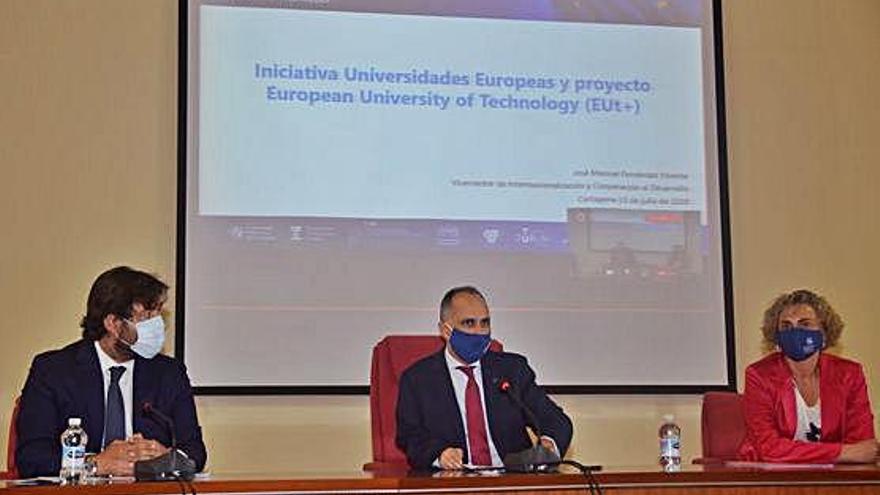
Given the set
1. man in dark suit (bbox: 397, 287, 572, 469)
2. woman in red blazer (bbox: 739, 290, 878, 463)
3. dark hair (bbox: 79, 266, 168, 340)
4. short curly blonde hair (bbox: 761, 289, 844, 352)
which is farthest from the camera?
short curly blonde hair (bbox: 761, 289, 844, 352)

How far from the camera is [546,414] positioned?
4.00m

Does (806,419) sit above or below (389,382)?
below

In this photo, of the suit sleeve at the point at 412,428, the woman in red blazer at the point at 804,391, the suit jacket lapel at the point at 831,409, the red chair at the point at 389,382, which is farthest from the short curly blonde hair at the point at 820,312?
the suit sleeve at the point at 412,428

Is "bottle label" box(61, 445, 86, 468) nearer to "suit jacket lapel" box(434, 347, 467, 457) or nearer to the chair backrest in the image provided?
"suit jacket lapel" box(434, 347, 467, 457)

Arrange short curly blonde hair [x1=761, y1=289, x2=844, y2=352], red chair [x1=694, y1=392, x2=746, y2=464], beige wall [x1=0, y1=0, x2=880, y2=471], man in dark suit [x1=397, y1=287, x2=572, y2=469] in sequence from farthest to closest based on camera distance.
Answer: beige wall [x1=0, y1=0, x2=880, y2=471]
red chair [x1=694, y1=392, x2=746, y2=464]
short curly blonde hair [x1=761, y1=289, x2=844, y2=352]
man in dark suit [x1=397, y1=287, x2=572, y2=469]

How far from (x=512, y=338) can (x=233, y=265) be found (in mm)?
1036

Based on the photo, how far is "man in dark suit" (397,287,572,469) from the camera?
12.8 ft

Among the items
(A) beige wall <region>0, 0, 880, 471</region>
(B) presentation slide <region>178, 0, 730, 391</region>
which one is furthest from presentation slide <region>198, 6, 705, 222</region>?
(A) beige wall <region>0, 0, 880, 471</region>

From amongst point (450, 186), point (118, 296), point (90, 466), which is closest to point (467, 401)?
point (118, 296)

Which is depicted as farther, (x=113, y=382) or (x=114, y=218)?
(x=114, y=218)

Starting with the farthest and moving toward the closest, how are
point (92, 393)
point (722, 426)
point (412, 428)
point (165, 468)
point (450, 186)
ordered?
point (450, 186) → point (722, 426) → point (412, 428) → point (92, 393) → point (165, 468)

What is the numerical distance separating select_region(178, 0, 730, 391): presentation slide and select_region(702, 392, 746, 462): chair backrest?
812mm

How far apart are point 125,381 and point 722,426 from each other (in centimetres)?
180

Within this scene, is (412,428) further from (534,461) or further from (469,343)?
(534,461)
